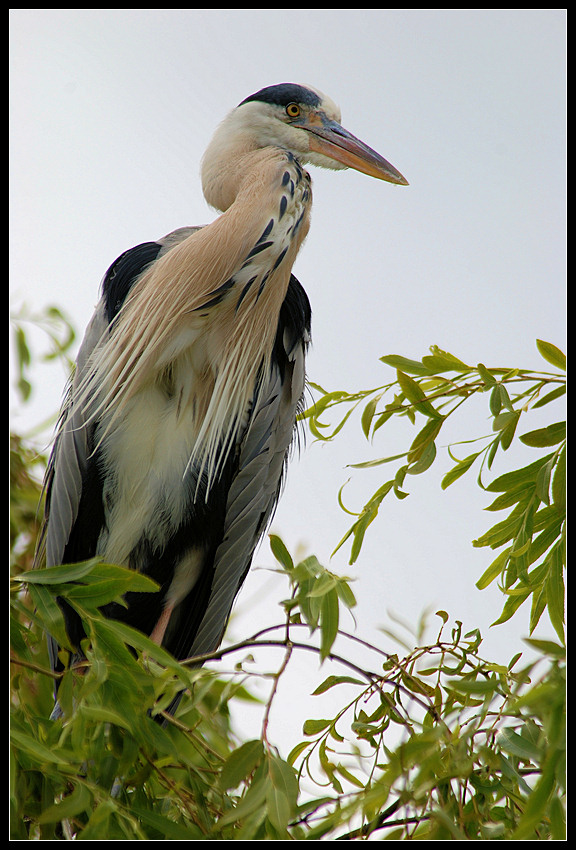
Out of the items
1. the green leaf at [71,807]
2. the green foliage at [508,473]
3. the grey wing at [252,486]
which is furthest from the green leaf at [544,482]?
the grey wing at [252,486]

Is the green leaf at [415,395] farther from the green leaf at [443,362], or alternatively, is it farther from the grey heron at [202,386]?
the grey heron at [202,386]

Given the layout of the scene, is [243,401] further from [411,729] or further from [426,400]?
[411,729]

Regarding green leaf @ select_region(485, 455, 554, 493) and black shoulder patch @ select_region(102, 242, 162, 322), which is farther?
Result: black shoulder patch @ select_region(102, 242, 162, 322)

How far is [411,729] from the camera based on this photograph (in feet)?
2.70

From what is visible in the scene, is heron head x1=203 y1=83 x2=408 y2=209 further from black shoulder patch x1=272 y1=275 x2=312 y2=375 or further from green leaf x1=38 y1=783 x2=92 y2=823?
green leaf x1=38 y1=783 x2=92 y2=823

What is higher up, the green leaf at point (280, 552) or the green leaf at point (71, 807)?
the green leaf at point (280, 552)

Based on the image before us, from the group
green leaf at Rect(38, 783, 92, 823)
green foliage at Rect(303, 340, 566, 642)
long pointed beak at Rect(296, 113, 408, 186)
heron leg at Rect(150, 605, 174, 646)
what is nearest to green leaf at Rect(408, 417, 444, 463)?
green foliage at Rect(303, 340, 566, 642)

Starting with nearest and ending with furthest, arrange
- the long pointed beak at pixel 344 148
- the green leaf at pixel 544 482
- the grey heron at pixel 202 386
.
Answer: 1. the green leaf at pixel 544 482
2. the grey heron at pixel 202 386
3. the long pointed beak at pixel 344 148

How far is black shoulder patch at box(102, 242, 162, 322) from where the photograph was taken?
1.61 meters

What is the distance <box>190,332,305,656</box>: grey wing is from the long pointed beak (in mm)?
379

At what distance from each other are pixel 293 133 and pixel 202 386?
0.55m

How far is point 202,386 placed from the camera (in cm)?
153

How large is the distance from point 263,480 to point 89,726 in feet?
2.92

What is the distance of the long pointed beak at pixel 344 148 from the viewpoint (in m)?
1.58
